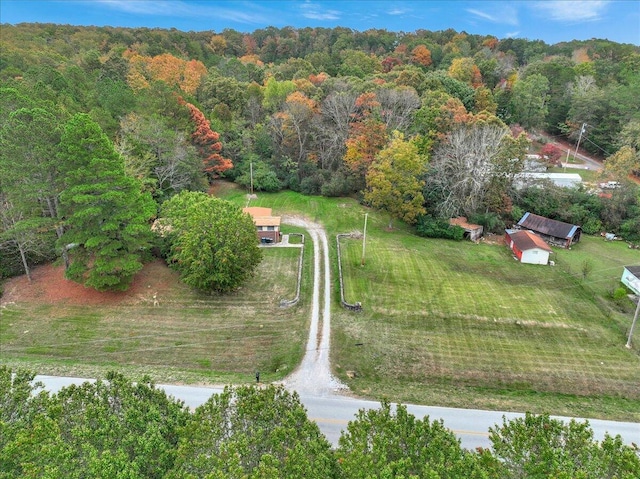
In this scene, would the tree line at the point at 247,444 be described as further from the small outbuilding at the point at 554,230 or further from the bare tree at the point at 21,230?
the small outbuilding at the point at 554,230

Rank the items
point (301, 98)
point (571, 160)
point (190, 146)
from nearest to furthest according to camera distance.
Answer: point (190, 146) → point (301, 98) → point (571, 160)

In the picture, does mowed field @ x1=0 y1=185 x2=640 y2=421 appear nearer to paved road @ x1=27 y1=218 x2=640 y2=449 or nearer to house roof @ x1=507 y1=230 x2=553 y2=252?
paved road @ x1=27 y1=218 x2=640 y2=449

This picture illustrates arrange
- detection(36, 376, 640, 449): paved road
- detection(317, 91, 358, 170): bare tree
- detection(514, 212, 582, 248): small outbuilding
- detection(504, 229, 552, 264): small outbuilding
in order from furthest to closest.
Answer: detection(317, 91, 358, 170): bare tree
detection(514, 212, 582, 248): small outbuilding
detection(504, 229, 552, 264): small outbuilding
detection(36, 376, 640, 449): paved road

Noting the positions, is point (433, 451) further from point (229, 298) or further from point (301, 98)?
point (301, 98)

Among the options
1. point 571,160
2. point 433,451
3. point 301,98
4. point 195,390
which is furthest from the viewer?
point 571,160

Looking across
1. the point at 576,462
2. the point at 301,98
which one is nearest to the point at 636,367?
the point at 576,462

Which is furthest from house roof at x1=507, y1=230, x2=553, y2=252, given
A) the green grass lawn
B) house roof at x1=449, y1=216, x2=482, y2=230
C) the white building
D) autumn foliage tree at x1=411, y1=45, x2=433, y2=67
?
autumn foliage tree at x1=411, y1=45, x2=433, y2=67

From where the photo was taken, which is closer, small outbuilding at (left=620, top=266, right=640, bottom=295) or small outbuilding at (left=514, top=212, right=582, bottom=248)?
small outbuilding at (left=620, top=266, right=640, bottom=295)
